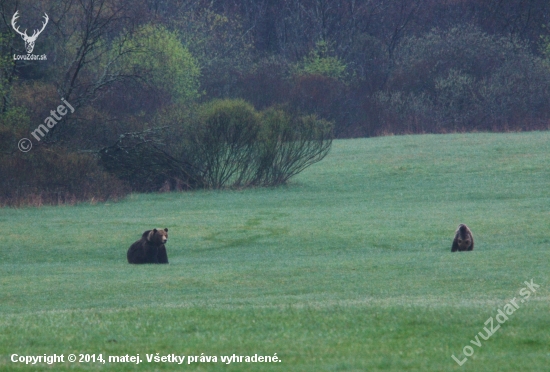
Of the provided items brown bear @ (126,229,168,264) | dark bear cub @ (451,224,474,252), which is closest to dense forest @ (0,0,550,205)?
brown bear @ (126,229,168,264)

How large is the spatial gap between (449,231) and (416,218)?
3213 millimetres

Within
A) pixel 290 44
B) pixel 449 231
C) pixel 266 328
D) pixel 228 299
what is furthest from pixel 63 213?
pixel 290 44

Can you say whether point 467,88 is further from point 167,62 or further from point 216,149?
point 216,149

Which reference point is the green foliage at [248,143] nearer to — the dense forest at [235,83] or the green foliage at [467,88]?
the dense forest at [235,83]

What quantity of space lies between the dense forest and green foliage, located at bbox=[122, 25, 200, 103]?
20cm

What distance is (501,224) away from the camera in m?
28.7

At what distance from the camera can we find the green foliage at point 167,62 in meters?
56.4

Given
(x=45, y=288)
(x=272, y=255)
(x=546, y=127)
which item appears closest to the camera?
(x=45, y=288)

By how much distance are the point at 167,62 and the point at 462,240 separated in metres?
40.3

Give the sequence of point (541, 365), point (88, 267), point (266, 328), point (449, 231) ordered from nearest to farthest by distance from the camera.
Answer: point (541, 365), point (266, 328), point (88, 267), point (449, 231)

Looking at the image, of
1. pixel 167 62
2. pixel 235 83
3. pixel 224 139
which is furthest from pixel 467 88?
pixel 224 139

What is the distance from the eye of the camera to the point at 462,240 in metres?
22.5

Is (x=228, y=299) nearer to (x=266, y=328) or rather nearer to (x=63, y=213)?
(x=266, y=328)

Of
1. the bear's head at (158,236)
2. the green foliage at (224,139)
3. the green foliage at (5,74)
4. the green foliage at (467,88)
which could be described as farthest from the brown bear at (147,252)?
the green foliage at (467,88)
